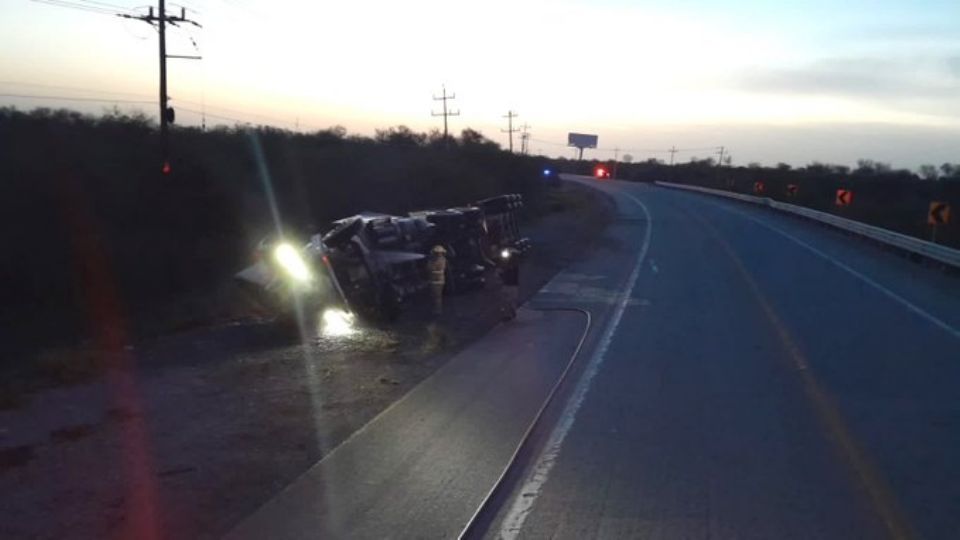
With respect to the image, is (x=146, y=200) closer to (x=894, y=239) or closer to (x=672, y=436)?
(x=894, y=239)

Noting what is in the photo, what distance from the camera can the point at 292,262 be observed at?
62.9 feet

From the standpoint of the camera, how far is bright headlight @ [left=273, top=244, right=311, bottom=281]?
62.3ft

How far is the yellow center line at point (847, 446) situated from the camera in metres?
7.72

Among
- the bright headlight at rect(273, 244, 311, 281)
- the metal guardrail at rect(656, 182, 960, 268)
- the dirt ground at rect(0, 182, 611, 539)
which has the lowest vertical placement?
the metal guardrail at rect(656, 182, 960, 268)

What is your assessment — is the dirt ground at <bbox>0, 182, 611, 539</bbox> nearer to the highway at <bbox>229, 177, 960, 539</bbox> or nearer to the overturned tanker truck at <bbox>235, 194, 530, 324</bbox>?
the highway at <bbox>229, 177, 960, 539</bbox>

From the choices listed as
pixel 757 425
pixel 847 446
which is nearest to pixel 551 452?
pixel 757 425

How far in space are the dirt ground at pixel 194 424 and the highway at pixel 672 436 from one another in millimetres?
490

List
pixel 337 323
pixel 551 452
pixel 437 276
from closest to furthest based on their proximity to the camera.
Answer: pixel 551 452 < pixel 337 323 < pixel 437 276

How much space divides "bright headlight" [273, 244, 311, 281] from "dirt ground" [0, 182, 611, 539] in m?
1.09

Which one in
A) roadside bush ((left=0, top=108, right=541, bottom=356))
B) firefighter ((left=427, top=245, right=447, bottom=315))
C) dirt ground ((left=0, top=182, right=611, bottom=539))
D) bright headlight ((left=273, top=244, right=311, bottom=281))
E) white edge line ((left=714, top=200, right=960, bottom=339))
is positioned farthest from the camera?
roadside bush ((left=0, top=108, right=541, bottom=356))

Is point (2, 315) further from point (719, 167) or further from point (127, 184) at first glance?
point (719, 167)

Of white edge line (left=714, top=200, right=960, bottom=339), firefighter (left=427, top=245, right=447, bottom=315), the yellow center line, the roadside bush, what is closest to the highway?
the yellow center line

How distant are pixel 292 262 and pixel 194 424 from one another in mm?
8402

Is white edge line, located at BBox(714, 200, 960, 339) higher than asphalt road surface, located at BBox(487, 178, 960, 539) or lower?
lower
